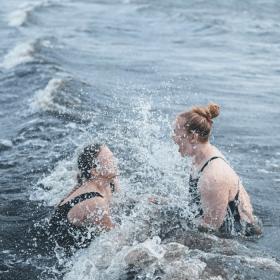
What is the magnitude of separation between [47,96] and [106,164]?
7.66 metres

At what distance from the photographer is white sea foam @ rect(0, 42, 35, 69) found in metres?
16.1

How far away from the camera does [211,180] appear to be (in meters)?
4.74

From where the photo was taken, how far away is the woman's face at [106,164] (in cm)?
521

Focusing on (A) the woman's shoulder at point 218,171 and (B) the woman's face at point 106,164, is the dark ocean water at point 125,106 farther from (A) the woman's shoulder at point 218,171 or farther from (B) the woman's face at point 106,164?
(A) the woman's shoulder at point 218,171

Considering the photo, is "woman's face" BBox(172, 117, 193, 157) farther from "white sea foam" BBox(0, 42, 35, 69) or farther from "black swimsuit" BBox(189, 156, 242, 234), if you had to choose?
"white sea foam" BBox(0, 42, 35, 69)

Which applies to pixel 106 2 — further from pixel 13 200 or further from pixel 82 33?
pixel 13 200

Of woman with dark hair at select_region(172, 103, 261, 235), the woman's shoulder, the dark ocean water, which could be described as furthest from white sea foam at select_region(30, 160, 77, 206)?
the woman's shoulder

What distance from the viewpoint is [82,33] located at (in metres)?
23.6

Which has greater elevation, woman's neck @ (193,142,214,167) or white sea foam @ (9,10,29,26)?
woman's neck @ (193,142,214,167)

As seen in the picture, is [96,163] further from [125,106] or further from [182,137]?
[125,106]

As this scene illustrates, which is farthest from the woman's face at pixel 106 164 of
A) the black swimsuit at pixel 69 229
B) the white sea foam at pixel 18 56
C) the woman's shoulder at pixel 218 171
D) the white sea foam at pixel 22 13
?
the white sea foam at pixel 22 13

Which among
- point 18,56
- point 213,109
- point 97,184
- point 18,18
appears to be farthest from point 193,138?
point 18,18

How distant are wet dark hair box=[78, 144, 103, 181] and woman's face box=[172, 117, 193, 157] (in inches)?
42.0

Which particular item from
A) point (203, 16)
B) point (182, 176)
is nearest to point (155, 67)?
point (182, 176)
